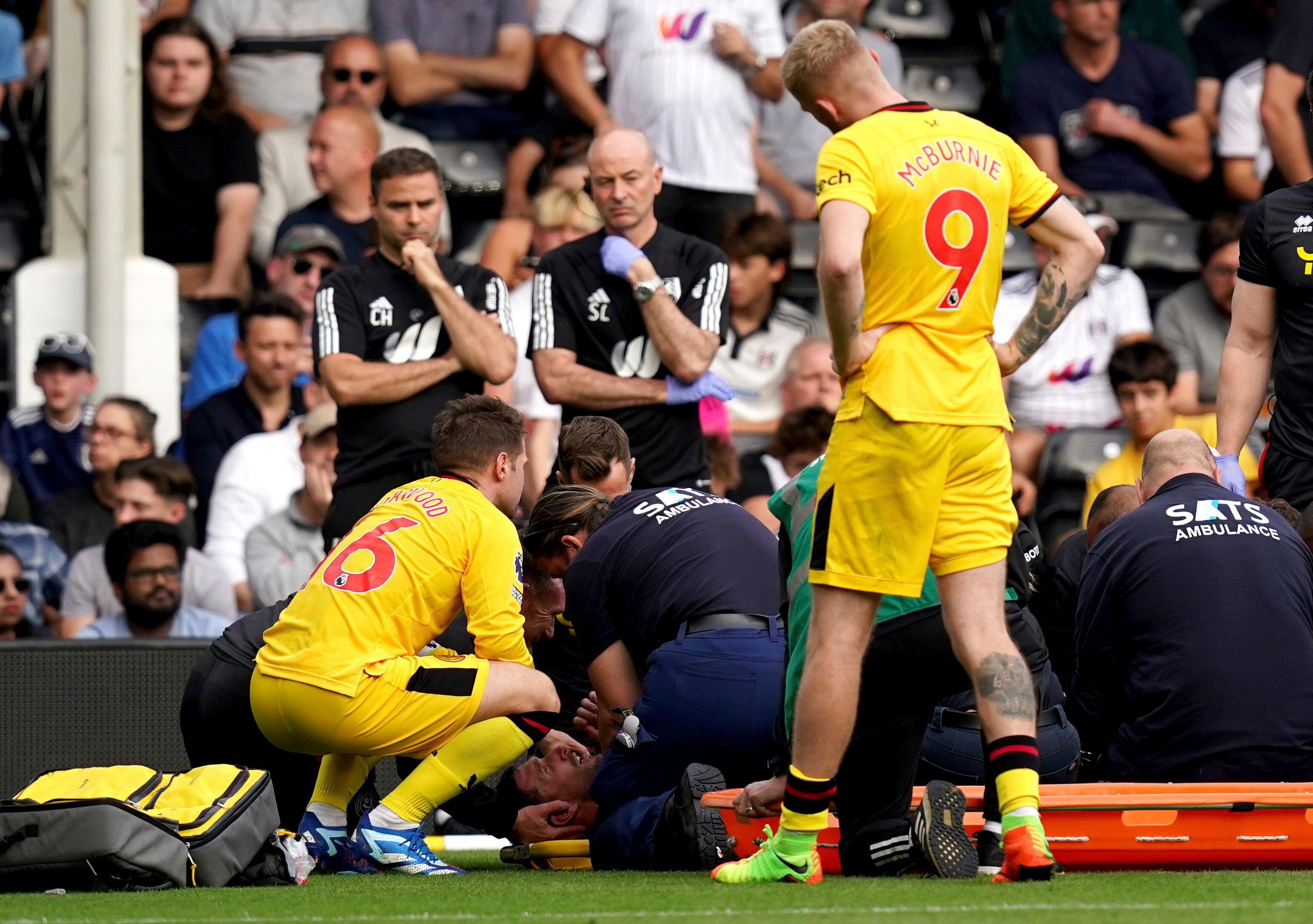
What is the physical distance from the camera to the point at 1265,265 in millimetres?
6305

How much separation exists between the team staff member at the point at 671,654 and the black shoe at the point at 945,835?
853 mm

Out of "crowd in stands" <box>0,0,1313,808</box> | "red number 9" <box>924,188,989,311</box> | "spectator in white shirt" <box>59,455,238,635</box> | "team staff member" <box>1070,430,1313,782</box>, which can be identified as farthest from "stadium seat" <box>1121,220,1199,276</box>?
"red number 9" <box>924,188,989,311</box>

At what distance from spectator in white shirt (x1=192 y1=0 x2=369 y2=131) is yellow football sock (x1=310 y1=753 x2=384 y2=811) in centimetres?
579

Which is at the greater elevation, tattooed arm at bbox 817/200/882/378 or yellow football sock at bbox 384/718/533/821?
tattooed arm at bbox 817/200/882/378

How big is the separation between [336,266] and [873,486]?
226 inches

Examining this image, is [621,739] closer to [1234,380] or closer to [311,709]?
[311,709]

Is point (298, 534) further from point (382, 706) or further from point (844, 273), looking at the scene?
point (844, 273)

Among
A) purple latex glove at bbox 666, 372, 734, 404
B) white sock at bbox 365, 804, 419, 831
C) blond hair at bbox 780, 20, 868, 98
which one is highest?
blond hair at bbox 780, 20, 868, 98

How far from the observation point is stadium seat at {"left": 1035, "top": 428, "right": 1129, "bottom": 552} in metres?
9.31

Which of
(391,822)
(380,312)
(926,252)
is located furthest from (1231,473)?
(380,312)

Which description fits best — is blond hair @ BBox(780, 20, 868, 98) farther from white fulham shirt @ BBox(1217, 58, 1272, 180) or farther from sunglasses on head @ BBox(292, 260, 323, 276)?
white fulham shirt @ BBox(1217, 58, 1272, 180)

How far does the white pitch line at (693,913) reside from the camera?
380 centimetres

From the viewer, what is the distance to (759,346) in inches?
390

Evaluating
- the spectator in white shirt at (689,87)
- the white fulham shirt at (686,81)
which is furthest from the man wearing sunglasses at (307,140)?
the white fulham shirt at (686,81)
